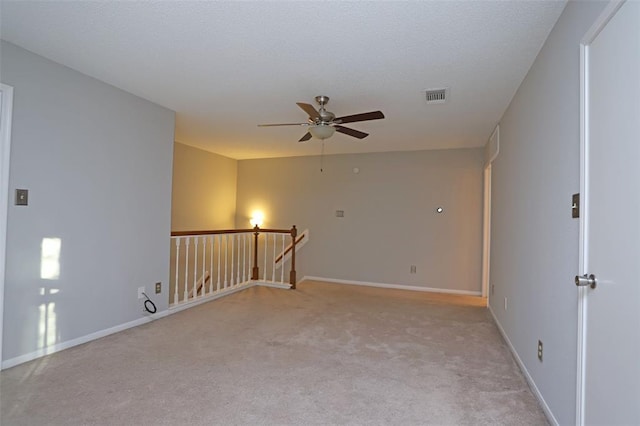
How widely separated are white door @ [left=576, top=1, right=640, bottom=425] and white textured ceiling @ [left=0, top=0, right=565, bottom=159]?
0.73 m

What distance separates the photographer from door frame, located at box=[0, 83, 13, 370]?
2346 mm

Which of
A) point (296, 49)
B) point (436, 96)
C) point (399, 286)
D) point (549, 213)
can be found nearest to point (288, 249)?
point (399, 286)

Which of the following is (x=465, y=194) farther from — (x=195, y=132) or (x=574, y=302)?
(x=195, y=132)

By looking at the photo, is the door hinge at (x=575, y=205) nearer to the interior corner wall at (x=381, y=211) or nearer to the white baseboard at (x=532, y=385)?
the white baseboard at (x=532, y=385)

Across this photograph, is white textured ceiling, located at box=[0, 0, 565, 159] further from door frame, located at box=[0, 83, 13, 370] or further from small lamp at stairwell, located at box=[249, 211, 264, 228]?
small lamp at stairwell, located at box=[249, 211, 264, 228]

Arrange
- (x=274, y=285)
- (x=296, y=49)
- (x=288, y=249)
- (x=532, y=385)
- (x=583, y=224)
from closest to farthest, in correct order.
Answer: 1. (x=583, y=224)
2. (x=532, y=385)
3. (x=296, y=49)
4. (x=274, y=285)
5. (x=288, y=249)

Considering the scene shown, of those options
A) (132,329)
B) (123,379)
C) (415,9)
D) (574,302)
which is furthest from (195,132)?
(574,302)

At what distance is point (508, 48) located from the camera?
2.26 metres

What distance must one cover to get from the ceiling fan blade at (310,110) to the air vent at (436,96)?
1.07 metres

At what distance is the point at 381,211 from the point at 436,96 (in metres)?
2.93

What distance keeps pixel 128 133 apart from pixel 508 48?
11.3 ft

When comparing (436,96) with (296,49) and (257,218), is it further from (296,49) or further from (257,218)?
(257,218)

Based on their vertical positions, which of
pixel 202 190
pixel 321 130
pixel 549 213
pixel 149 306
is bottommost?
pixel 149 306

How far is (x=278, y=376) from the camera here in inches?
94.5
